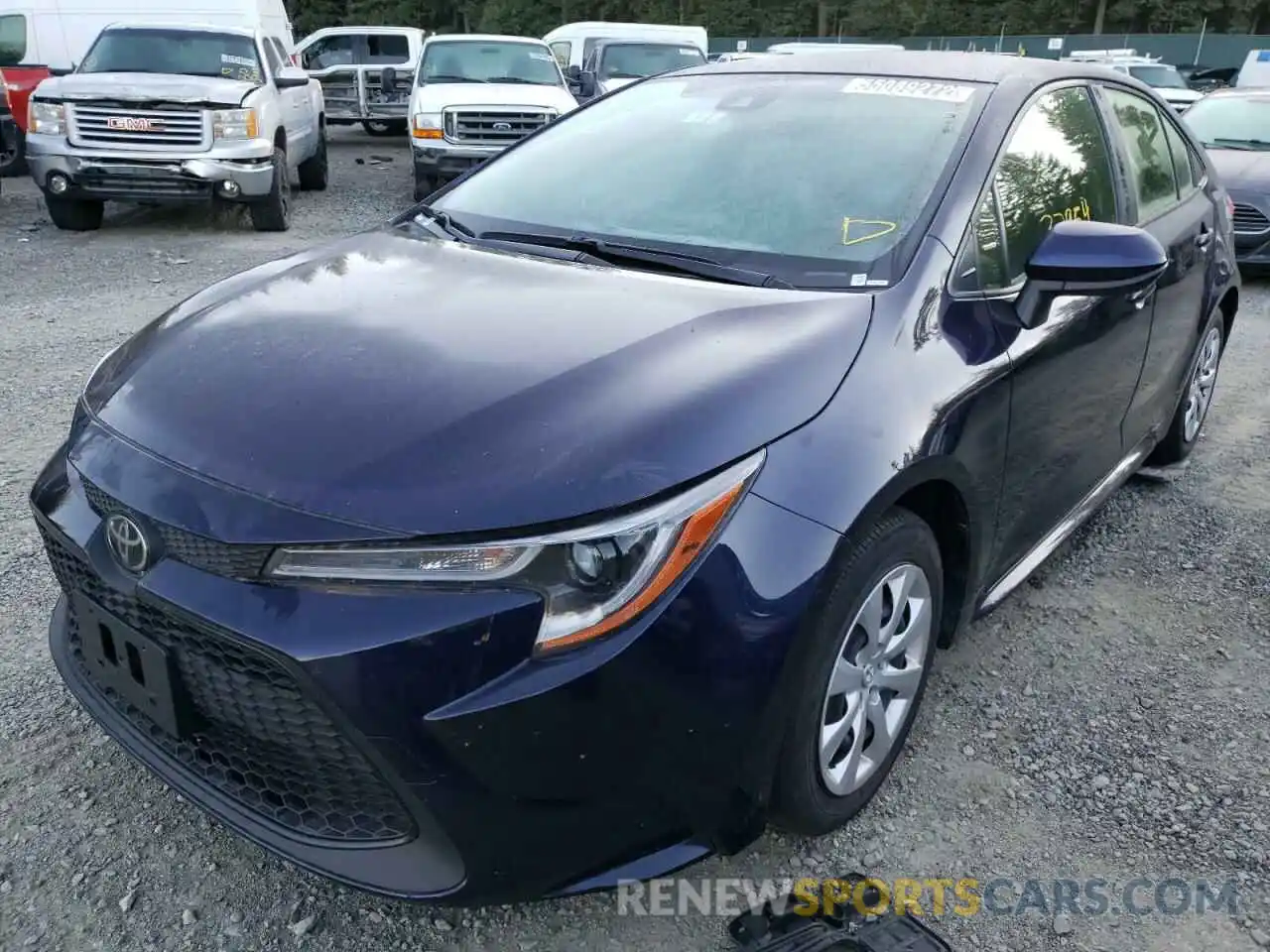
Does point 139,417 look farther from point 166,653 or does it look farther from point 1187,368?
point 1187,368

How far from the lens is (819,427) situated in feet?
6.47

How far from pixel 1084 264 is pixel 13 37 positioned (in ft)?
45.7

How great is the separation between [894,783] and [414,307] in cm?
159

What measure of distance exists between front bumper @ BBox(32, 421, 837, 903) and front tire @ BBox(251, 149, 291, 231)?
7.86m

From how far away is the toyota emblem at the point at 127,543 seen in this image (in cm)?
184

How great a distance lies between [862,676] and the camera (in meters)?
2.21

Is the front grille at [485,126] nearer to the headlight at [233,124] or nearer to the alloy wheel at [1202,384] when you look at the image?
the headlight at [233,124]

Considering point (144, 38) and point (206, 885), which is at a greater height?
point (144, 38)

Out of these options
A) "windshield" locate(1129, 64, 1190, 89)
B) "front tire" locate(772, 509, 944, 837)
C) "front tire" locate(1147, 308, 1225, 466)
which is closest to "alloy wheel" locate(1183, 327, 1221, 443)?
"front tire" locate(1147, 308, 1225, 466)

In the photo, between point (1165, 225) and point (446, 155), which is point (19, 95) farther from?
point (1165, 225)

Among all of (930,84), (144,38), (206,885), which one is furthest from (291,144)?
(206,885)

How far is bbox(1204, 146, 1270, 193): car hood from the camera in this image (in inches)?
321

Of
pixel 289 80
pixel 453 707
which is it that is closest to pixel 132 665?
pixel 453 707

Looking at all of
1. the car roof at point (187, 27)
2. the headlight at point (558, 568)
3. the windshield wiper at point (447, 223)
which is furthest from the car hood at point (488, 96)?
the headlight at point (558, 568)
